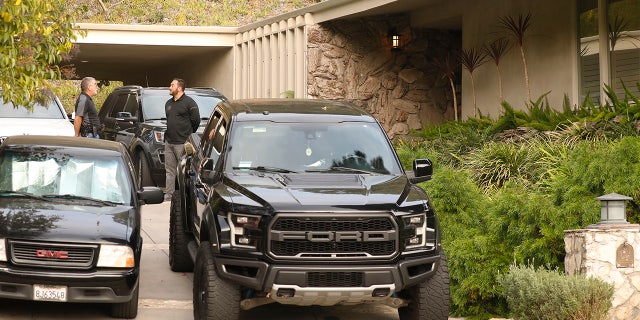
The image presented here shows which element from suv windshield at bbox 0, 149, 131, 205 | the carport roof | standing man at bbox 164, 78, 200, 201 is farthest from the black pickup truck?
standing man at bbox 164, 78, 200, 201

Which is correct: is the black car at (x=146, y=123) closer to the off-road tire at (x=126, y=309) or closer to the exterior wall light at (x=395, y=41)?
the exterior wall light at (x=395, y=41)

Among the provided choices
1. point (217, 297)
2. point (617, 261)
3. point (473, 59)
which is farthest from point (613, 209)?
point (473, 59)

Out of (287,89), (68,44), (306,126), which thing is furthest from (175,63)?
(306,126)

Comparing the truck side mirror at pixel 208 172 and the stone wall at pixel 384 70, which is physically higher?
the stone wall at pixel 384 70

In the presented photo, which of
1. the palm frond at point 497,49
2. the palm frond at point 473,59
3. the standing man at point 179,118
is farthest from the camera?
the palm frond at point 473,59

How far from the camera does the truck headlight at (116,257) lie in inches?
348

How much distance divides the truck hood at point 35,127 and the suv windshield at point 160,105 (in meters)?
1.32

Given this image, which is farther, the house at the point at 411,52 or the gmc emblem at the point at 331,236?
the house at the point at 411,52

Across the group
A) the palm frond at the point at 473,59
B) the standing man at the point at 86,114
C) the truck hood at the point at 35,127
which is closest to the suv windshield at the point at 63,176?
the standing man at the point at 86,114

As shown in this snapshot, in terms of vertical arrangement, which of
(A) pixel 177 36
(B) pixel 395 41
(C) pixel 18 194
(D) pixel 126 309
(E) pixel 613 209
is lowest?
(D) pixel 126 309

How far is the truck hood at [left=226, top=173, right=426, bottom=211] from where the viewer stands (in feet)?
26.9

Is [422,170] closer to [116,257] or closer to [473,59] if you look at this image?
[116,257]

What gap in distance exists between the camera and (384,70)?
72.2ft

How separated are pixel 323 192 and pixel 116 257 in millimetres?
1867
